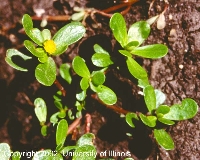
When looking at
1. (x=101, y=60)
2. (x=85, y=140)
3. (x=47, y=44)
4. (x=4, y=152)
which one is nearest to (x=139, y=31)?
(x=101, y=60)

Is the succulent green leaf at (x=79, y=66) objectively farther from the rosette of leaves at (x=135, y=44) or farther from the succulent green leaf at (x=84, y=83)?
the rosette of leaves at (x=135, y=44)

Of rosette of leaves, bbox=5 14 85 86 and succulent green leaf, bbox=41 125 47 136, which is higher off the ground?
rosette of leaves, bbox=5 14 85 86

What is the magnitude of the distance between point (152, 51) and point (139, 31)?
112mm

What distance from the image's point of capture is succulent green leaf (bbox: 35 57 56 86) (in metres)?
1.23

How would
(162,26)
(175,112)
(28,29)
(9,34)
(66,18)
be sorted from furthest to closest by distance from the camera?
(9,34) < (66,18) < (162,26) < (175,112) < (28,29)

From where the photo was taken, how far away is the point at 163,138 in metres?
1.36

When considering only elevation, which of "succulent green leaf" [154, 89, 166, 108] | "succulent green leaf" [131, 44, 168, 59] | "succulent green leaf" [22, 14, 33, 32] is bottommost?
"succulent green leaf" [154, 89, 166, 108]

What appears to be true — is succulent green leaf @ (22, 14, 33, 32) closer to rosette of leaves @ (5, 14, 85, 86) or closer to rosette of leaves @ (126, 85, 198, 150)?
rosette of leaves @ (5, 14, 85, 86)

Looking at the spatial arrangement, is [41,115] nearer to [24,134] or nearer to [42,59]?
[24,134]

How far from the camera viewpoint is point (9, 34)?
5.77ft

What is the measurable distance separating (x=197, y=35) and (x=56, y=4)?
2.53 ft

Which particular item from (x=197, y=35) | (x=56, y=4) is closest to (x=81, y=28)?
(x=56, y=4)

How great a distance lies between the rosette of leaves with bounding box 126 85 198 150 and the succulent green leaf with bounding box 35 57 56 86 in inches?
15.7

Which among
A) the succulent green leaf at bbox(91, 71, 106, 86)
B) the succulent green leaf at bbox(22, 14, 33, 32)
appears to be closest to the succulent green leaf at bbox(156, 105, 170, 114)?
the succulent green leaf at bbox(91, 71, 106, 86)
